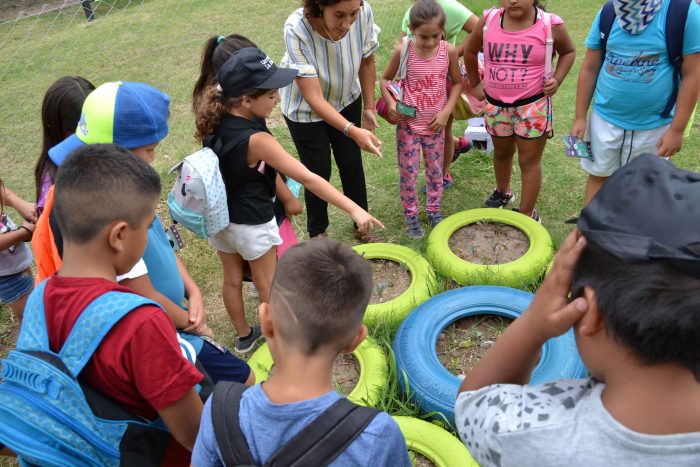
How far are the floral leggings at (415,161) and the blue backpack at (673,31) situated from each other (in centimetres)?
119

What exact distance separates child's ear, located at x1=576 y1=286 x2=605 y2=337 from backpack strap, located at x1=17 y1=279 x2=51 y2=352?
4.18ft

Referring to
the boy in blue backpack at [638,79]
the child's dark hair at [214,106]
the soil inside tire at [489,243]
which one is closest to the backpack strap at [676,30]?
the boy in blue backpack at [638,79]

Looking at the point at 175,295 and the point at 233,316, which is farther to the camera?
the point at 233,316

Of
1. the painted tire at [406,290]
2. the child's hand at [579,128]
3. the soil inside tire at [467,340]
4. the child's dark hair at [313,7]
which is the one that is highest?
the child's dark hair at [313,7]

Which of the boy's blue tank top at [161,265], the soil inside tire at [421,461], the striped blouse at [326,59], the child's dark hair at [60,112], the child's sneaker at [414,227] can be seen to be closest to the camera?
the boy's blue tank top at [161,265]

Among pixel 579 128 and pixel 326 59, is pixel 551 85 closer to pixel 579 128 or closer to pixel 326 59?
pixel 579 128

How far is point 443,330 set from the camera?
314cm

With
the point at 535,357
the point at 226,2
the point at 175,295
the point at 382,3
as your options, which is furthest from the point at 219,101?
the point at 226,2

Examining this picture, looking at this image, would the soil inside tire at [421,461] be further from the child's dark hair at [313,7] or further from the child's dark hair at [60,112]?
the child's dark hair at [313,7]

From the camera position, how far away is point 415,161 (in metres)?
3.83

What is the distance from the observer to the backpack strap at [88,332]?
4.47ft

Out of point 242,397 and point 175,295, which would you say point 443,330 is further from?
point 242,397

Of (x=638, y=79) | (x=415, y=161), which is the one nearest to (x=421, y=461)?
(x=415, y=161)

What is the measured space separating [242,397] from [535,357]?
2.30 ft
